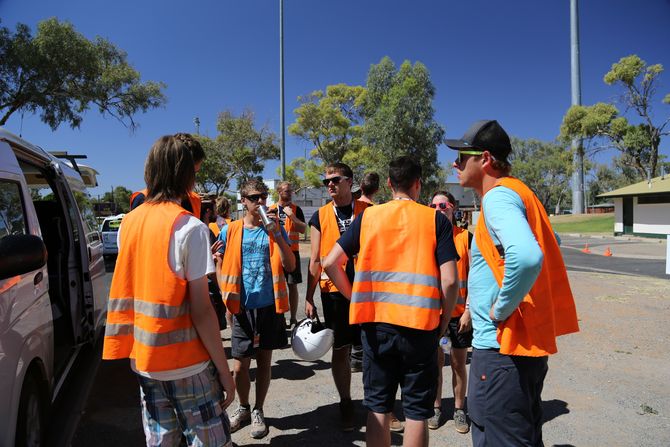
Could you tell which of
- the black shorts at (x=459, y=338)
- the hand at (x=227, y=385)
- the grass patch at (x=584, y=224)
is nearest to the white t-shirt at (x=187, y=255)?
the hand at (x=227, y=385)

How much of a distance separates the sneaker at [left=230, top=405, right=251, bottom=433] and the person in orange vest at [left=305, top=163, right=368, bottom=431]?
2.49 feet

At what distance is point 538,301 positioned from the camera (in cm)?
189

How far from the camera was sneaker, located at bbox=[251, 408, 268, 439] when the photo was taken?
131 inches

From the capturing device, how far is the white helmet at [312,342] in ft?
10.3

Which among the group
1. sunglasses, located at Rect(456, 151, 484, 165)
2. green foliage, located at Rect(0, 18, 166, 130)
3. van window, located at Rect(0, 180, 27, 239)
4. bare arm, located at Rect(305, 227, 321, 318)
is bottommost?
bare arm, located at Rect(305, 227, 321, 318)

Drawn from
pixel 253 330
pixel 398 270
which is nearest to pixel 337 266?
pixel 398 270

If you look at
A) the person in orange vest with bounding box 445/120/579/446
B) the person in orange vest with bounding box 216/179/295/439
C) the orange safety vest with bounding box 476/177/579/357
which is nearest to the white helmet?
the person in orange vest with bounding box 216/179/295/439

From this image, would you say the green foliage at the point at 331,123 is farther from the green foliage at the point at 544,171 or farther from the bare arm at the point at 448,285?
the green foliage at the point at 544,171

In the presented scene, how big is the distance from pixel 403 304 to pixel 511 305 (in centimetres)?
70

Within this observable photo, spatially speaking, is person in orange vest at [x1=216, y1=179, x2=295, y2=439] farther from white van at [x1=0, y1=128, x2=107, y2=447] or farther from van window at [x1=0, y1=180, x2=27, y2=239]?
van window at [x1=0, y1=180, x2=27, y2=239]

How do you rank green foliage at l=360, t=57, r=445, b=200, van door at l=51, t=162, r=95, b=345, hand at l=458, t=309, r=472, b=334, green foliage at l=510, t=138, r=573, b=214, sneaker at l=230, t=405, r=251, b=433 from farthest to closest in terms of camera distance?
1. green foliage at l=510, t=138, r=573, b=214
2. green foliage at l=360, t=57, r=445, b=200
3. van door at l=51, t=162, r=95, b=345
4. sneaker at l=230, t=405, r=251, b=433
5. hand at l=458, t=309, r=472, b=334

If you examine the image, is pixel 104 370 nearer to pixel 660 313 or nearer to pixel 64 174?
pixel 64 174

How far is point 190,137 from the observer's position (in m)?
2.84

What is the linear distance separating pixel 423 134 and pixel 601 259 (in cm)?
1412
